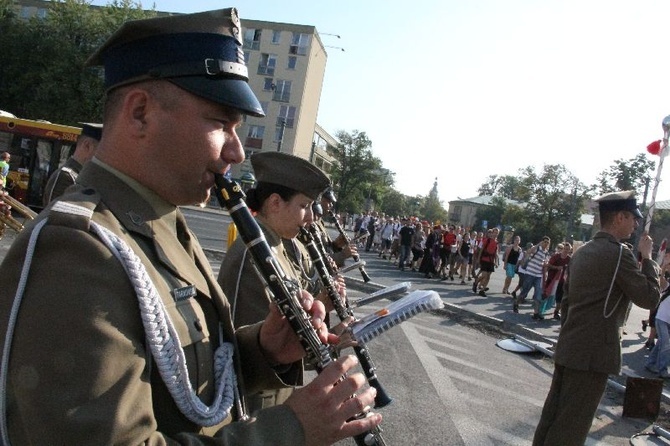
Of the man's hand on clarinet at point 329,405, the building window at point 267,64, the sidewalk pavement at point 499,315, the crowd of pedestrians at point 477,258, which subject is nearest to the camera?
the man's hand on clarinet at point 329,405

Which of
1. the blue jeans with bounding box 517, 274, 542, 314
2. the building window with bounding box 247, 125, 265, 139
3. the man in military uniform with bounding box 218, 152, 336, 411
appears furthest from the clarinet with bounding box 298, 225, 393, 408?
the building window with bounding box 247, 125, 265, 139

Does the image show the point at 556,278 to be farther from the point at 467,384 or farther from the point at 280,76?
the point at 280,76

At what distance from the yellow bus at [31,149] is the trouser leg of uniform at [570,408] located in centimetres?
1730

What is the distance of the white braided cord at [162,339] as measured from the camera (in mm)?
1259

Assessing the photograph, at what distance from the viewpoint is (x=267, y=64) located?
194ft

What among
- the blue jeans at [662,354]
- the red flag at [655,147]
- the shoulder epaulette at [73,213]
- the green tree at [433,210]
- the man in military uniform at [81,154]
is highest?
the green tree at [433,210]

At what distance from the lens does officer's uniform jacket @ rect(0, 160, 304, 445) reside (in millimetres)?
1078

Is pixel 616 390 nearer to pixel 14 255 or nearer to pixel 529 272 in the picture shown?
pixel 529 272

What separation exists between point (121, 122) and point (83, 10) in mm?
44503

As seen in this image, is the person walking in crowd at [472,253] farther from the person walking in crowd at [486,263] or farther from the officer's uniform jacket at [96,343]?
the officer's uniform jacket at [96,343]

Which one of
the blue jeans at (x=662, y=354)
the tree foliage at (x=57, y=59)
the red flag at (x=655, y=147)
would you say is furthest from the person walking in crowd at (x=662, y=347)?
the tree foliage at (x=57, y=59)

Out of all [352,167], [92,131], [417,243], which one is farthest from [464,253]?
[352,167]

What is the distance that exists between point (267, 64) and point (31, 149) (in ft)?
144

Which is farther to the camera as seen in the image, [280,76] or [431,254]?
[280,76]
